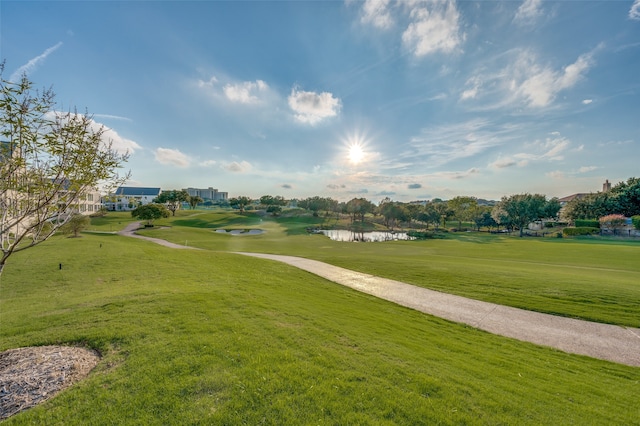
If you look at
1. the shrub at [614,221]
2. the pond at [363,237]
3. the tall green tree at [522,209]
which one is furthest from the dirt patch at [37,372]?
the shrub at [614,221]

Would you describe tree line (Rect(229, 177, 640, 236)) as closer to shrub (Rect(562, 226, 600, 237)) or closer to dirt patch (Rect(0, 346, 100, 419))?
shrub (Rect(562, 226, 600, 237))

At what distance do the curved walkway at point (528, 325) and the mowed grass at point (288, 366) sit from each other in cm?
89

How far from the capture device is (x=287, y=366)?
544 centimetres

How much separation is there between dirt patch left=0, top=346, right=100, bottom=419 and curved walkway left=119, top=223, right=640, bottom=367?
12.1m

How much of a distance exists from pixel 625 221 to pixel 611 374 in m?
74.7

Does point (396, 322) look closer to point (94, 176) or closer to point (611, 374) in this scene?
point (611, 374)

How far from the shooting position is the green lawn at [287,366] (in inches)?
170

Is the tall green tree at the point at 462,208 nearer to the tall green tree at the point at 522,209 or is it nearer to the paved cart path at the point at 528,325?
the tall green tree at the point at 522,209

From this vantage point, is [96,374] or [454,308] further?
[454,308]

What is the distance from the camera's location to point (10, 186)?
5.42 m

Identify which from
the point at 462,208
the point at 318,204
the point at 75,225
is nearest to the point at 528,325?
the point at 75,225

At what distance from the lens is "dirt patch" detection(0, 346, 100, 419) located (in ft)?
14.8

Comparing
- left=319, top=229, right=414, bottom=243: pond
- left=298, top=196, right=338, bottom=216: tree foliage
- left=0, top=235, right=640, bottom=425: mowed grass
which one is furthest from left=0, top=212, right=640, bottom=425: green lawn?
left=298, top=196, right=338, bottom=216: tree foliage

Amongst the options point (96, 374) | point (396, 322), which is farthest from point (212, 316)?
point (396, 322)
